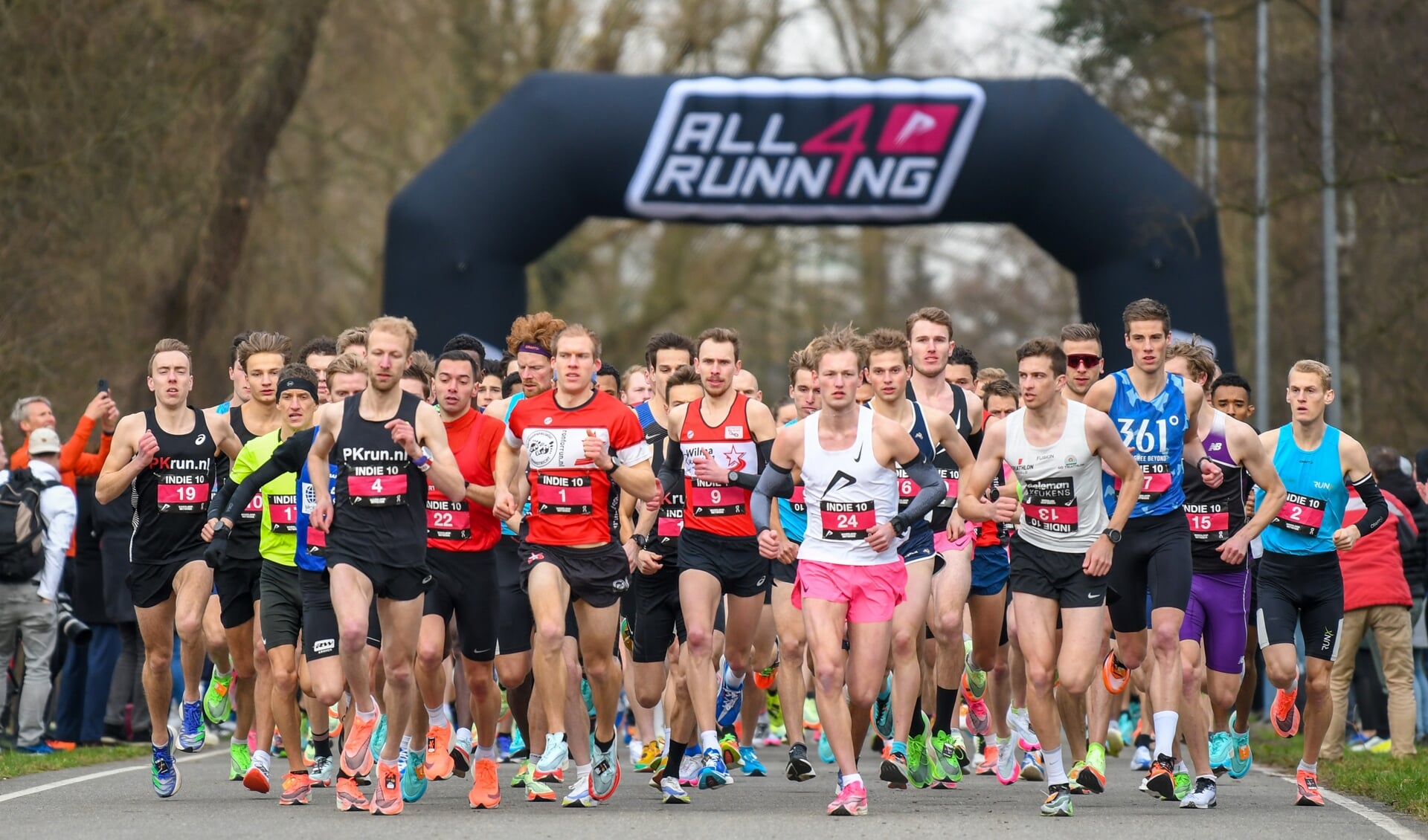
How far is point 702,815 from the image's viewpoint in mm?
10148

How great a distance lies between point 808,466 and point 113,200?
14054 mm

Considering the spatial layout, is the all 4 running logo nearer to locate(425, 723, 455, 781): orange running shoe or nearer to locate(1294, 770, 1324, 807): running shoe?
locate(425, 723, 455, 781): orange running shoe

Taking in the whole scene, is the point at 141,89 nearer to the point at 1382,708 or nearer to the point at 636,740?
the point at 636,740

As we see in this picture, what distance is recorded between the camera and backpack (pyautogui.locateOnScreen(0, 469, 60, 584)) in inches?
571

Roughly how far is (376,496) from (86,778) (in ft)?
11.4

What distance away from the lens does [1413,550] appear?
15.9 metres

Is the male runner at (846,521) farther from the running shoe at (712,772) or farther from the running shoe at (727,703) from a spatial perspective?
the running shoe at (727,703)

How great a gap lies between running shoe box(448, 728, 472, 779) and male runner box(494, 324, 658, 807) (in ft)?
6.85

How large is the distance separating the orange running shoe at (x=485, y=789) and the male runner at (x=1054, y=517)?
2.75m

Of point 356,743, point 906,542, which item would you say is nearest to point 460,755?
point 356,743

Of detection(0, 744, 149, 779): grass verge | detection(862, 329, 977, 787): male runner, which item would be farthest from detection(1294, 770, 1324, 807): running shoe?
detection(0, 744, 149, 779): grass verge

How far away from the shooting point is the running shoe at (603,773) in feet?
35.3

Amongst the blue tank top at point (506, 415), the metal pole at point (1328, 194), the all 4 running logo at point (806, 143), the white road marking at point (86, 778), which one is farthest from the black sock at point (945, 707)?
the metal pole at point (1328, 194)

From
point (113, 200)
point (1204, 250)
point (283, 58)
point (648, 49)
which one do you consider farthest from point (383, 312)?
point (648, 49)
